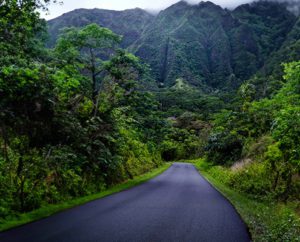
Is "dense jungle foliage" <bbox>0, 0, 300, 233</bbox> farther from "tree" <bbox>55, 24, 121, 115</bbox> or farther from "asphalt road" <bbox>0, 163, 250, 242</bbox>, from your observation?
"asphalt road" <bbox>0, 163, 250, 242</bbox>

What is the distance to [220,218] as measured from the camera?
459 inches

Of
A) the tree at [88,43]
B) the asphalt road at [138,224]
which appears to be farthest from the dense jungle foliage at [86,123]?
the asphalt road at [138,224]

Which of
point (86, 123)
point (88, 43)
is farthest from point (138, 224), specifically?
point (88, 43)

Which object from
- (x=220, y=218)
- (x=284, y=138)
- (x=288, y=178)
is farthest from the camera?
(x=288, y=178)

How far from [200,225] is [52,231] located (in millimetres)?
4255

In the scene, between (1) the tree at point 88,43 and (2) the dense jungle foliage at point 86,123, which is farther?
(1) the tree at point 88,43

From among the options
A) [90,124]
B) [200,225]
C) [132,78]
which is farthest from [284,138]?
[132,78]

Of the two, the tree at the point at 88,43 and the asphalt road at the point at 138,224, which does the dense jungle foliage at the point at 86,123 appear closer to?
the tree at the point at 88,43

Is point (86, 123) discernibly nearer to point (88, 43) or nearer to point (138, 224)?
point (88, 43)

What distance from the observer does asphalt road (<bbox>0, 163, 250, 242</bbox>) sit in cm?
836

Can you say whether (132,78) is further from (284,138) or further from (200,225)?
(200,225)

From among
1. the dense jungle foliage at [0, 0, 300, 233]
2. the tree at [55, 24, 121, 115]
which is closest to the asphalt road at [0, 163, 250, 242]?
the dense jungle foliage at [0, 0, 300, 233]

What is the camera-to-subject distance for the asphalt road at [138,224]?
8359 mm

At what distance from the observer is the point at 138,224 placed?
998cm
